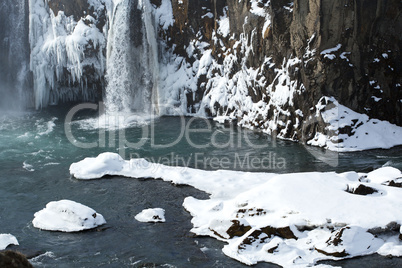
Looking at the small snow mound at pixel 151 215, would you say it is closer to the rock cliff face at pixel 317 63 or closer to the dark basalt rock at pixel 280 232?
the dark basalt rock at pixel 280 232

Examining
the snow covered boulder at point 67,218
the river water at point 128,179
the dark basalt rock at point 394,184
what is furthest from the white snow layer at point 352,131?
the snow covered boulder at point 67,218

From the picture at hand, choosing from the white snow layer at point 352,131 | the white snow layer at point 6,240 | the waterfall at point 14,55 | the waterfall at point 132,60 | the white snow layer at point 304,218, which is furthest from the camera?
the waterfall at point 14,55

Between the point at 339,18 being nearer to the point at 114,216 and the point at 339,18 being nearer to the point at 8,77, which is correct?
the point at 114,216

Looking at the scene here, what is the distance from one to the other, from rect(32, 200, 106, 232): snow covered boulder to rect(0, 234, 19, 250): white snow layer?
3.28 feet

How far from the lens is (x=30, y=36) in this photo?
31.5 meters

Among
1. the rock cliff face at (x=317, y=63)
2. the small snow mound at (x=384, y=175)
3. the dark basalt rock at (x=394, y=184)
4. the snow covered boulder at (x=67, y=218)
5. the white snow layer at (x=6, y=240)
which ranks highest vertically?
the rock cliff face at (x=317, y=63)

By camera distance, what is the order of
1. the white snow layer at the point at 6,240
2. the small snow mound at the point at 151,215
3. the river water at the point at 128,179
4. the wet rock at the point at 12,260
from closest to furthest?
the wet rock at the point at 12,260, the river water at the point at 128,179, the white snow layer at the point at 6,240, the small snow mound at the point at 151,215

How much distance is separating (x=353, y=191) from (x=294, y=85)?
9.35 m

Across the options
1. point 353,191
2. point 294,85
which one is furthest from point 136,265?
point 294,85

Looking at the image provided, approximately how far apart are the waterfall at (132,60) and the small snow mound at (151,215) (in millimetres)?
16020

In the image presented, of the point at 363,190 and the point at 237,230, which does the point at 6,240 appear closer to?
the point at 237,230

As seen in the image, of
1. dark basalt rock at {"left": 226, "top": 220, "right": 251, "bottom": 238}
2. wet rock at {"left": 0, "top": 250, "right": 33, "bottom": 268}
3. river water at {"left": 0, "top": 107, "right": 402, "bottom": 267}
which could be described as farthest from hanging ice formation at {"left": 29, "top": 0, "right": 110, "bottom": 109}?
wet rock at {"left": 0, "top": 250, "right": 33, "bottom": 268}

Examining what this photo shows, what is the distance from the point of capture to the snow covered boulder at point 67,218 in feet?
39.4

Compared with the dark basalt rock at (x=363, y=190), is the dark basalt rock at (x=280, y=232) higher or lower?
lower
